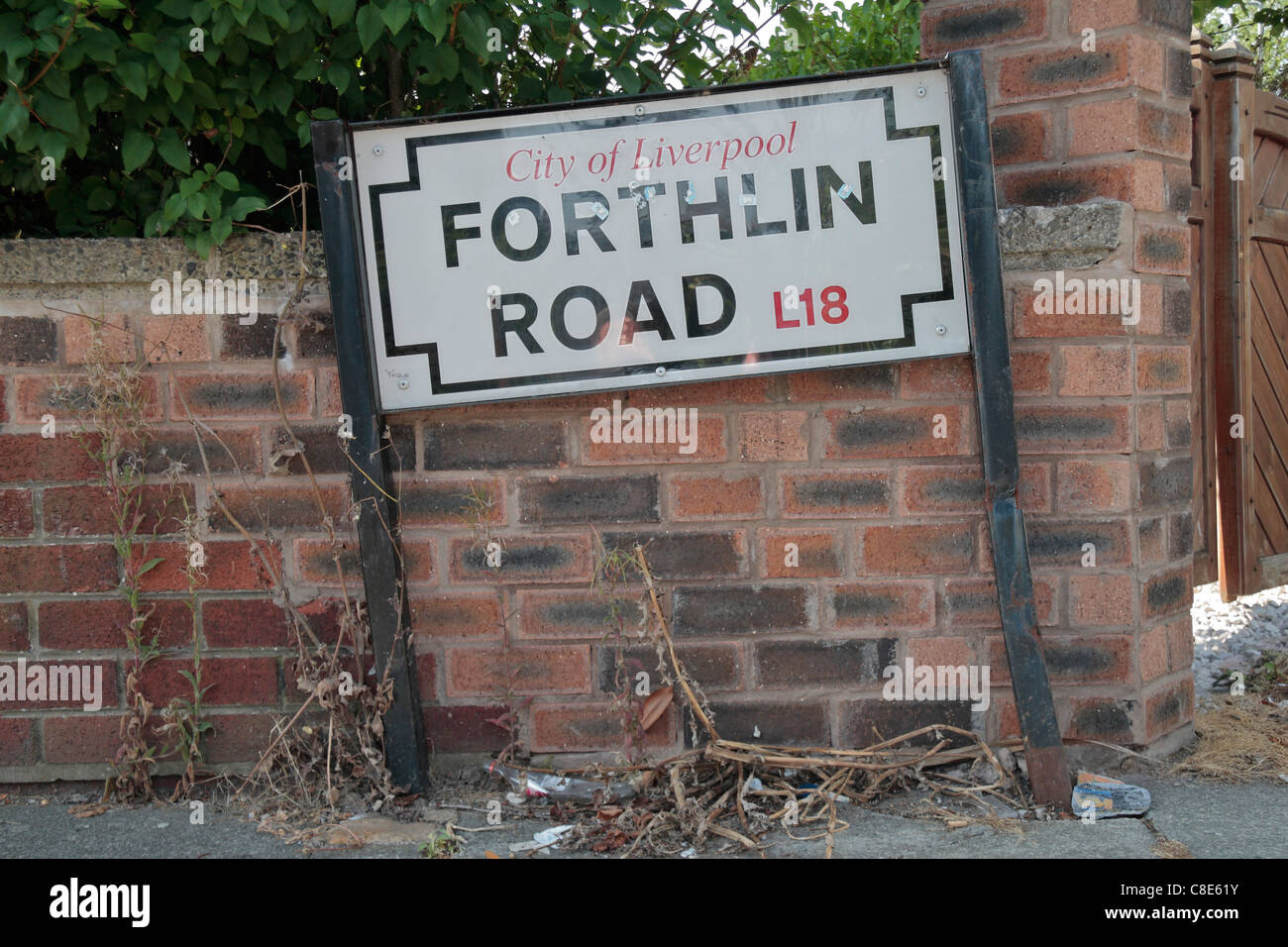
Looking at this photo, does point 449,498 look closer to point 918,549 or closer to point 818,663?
point 818,663

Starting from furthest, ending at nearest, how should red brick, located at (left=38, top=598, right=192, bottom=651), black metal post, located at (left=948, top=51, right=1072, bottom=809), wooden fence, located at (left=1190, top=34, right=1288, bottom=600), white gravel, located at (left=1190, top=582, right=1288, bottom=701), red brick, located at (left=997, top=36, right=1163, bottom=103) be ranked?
wooden fence, located at (left=1190, top=34, right=1288, bottom=600), white gravel, located at (left=1190, top=582, right=1288, bottom=701), red brick, located at (left=38, top=598, right=192, bottom=651), red brick, located at (left=997, top=36, right=1163, bottom=103), black metal post, located at (left=948, top=51, right=1072, bottom=809)

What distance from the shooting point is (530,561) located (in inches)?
102

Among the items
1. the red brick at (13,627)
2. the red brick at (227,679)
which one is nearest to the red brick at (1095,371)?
the red brick at (227,679)

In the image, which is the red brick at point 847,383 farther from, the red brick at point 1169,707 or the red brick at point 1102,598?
the red brick at point 1169,707

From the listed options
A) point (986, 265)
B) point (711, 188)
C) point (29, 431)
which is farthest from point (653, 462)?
point (29, 431)

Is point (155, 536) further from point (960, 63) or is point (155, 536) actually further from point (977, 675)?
point (960, 63)

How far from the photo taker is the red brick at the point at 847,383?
8.36 ft

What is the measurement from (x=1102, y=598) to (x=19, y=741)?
2714 mm

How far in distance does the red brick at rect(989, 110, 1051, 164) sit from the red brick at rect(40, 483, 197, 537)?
7.16 feet

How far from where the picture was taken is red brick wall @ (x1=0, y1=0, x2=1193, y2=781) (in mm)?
2551

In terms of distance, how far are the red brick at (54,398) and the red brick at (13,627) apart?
448mm

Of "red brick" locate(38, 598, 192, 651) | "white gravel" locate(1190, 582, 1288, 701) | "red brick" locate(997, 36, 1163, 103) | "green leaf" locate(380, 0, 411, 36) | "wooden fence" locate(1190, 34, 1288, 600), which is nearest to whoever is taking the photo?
"green leaf" locate(380, 0, 411, 36)

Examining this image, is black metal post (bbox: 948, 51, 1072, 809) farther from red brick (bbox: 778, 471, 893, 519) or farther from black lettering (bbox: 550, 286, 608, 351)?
black lettering (bbox: 550, 286, 608, 351)

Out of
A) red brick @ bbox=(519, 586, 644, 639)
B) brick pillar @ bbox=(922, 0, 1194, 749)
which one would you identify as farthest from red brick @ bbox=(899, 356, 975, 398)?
red brick @ bbox=(519, 586, 644, 639)
